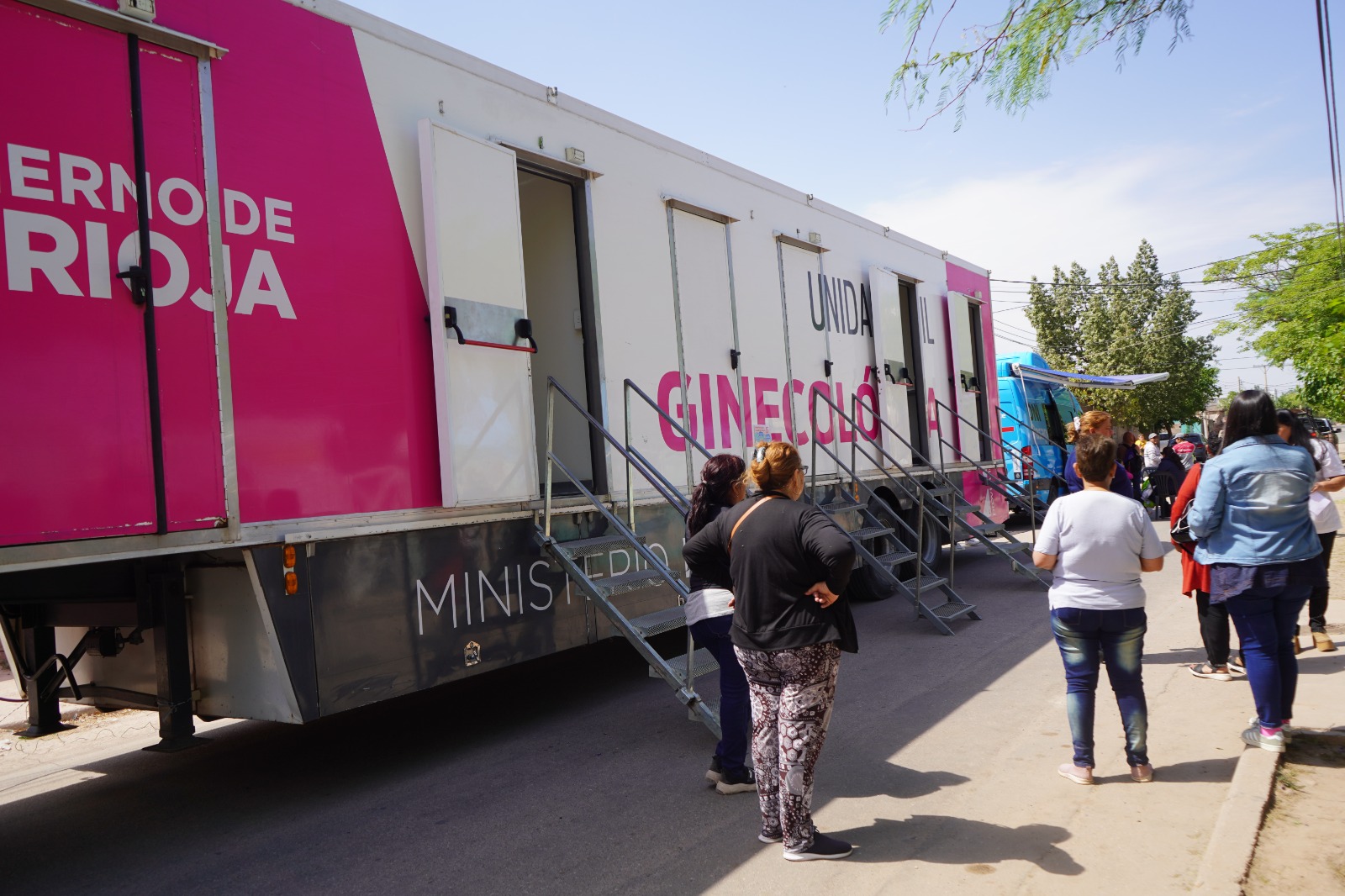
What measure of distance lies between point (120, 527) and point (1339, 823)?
4.53m

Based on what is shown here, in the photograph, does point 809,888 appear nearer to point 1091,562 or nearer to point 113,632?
point 1091,562

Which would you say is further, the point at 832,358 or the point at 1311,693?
the point at 832,358

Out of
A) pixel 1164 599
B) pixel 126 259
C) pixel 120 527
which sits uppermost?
pixel 126 259

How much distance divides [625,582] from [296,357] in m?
2.15

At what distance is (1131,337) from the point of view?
33531mm

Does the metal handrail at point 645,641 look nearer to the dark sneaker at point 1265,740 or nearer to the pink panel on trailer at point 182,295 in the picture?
the pink panel on trailer at point 182,295

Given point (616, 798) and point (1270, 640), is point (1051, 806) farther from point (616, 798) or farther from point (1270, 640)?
point (616, 798)

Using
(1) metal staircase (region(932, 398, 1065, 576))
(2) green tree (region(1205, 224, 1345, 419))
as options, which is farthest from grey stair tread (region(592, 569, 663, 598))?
(2) green tree (region(1205, 224, 1345, 419))

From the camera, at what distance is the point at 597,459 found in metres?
6.21

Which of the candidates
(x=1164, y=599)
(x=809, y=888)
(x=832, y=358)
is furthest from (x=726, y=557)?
(x=1164, y=599)

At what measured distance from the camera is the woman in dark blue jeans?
427 centimetres

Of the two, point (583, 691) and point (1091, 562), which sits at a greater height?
point (1091, 562)

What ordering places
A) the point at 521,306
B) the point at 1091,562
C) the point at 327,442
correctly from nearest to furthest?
the point at 1091,562 → the point at 327,442 → the point at 521,306

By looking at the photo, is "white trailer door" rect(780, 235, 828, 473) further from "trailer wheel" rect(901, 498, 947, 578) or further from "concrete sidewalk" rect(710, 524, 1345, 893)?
"concrete sidewalk" rect(710, 524, 1345, 893)
